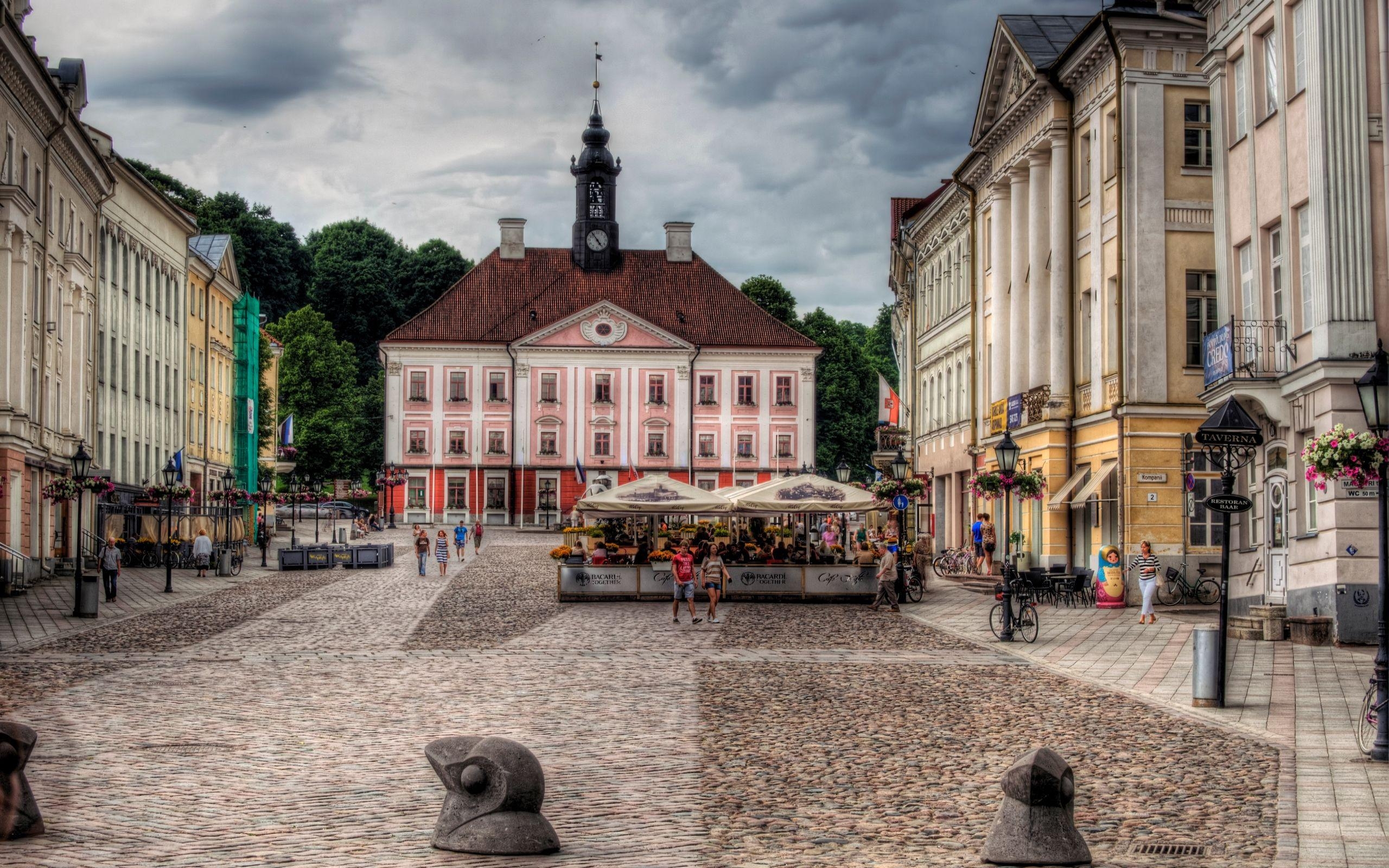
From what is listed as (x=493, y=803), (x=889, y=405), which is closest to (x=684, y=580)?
(x=493, y=803)

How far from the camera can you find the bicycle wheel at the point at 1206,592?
3344cm

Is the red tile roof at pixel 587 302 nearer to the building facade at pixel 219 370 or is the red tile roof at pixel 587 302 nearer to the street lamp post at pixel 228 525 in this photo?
the building facade at pixel 219 370

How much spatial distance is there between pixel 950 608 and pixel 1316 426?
1154cm

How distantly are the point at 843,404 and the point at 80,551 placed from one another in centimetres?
8126

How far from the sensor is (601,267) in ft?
328

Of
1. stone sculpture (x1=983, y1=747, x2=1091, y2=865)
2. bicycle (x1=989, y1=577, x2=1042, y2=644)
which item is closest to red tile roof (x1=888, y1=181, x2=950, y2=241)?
bicycle (x1=989, y1=577, x2=1042, y2=644)

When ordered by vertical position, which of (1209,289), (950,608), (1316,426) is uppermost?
(1209,289)

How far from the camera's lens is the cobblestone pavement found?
1042 centimetres

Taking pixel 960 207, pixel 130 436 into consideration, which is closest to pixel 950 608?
pixel 960 207

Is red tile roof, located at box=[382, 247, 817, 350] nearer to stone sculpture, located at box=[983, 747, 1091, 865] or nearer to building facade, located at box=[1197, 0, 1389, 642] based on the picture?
building facade, located at box=[1197, 0, 1389, 642]

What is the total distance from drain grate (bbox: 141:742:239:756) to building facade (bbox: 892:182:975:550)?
37711mm

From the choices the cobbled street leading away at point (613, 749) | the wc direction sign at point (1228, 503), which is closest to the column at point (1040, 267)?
the cobbled street leading away at point (613, 749)

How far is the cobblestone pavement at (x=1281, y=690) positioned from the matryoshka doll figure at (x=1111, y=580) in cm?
77

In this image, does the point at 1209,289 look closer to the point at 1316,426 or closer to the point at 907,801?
the point at 1316,426
